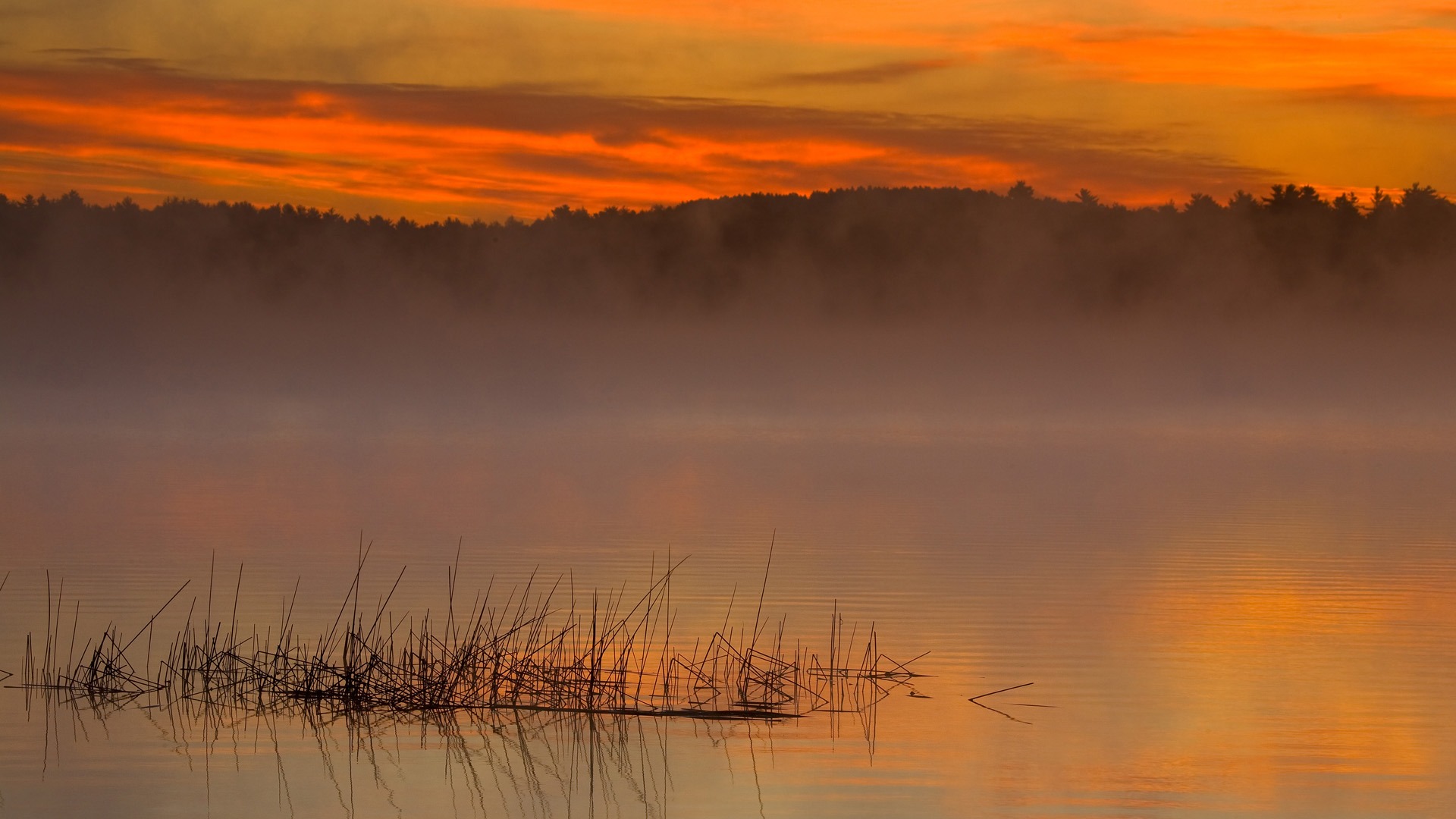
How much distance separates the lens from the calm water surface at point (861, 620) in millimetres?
10664

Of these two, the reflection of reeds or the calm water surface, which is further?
the reflection of reeds

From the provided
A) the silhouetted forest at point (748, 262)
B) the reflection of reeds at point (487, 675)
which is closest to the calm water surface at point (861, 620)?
the reflection of reeds at point (487, 675)

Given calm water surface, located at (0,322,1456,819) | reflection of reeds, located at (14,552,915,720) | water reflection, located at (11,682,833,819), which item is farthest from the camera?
reflection of reeds, located at (14,552,915,720)

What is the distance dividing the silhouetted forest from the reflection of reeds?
14042 centimetres

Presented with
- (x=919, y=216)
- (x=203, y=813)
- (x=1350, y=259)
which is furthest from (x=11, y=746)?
(x=919, y=216)

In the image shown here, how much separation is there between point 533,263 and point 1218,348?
59.8m

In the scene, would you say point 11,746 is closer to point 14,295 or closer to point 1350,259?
point 1350,259

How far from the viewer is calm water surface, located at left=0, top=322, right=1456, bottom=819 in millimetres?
10664

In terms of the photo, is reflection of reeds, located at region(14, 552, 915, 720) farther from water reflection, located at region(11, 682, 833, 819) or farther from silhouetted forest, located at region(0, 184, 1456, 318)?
silhouetted forest, located at region(0, 184, 1456, 318)

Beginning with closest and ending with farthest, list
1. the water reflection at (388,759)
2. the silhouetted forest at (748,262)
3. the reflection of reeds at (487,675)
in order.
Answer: the water reflection at (388,759)
the reflection of reeds at (487,675)
the silhouetted forest at (748,262)

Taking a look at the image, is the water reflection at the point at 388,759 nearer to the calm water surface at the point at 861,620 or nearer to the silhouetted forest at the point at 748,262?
the calm water surface at the point at 861,620

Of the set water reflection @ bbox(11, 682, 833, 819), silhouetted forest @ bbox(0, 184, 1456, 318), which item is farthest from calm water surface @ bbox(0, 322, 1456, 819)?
silhouetted forest @ bbox(0, 184, 1456, 318)

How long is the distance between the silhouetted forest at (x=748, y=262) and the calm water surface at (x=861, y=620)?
117 meters

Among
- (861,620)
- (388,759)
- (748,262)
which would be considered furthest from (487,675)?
(748,262)
